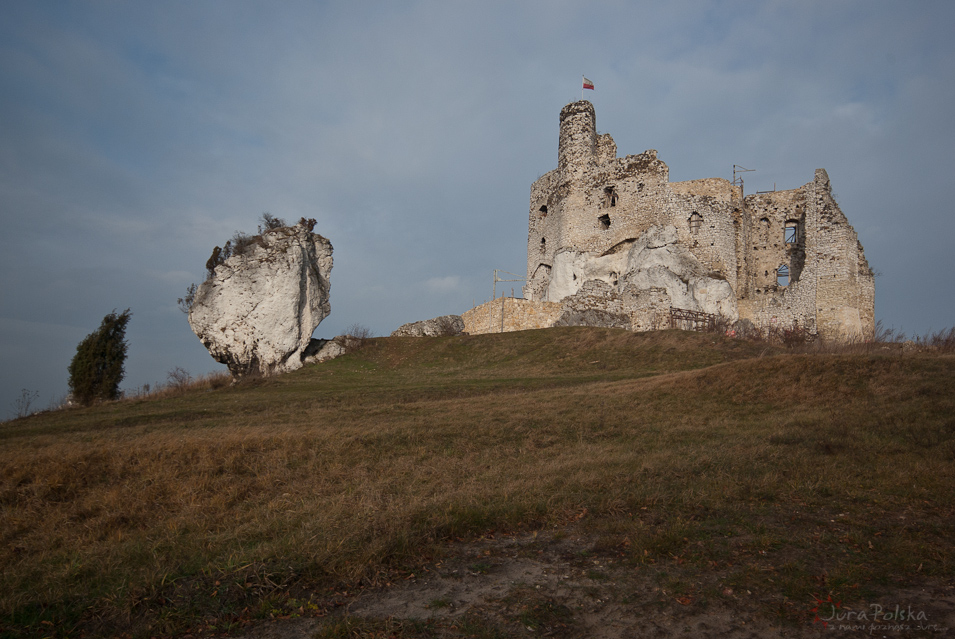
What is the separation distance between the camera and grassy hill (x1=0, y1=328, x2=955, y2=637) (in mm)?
4367

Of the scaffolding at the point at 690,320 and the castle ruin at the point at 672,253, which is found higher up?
the castle ruin at the point at 672,253

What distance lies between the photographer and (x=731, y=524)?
5.80 metres

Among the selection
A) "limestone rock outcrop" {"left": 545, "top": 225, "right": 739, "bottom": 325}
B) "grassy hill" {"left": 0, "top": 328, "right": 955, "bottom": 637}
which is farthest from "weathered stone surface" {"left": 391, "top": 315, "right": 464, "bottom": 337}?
"grassy hill" {"left": 0, "top": 328, "right": 955, "bottom": 637}

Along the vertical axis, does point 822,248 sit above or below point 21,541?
above

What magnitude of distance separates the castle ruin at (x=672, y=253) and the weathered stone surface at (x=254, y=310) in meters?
11.2

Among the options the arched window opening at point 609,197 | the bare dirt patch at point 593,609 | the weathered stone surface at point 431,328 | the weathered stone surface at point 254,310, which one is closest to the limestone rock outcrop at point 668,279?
the arched window opening at point 609,197

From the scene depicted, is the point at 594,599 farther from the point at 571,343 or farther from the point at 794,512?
the point at 571,343

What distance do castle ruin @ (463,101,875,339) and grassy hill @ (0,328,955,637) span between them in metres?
17.2

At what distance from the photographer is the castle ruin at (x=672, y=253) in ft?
95.8

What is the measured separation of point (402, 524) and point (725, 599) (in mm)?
2864

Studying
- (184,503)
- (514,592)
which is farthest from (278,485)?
(514,592)

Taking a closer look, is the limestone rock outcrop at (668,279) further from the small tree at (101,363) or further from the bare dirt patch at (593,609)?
the bare dirt patch at (593,609)

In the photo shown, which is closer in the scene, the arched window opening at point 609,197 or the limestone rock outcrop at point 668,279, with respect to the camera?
the limestone rock outcrop at point 668,279

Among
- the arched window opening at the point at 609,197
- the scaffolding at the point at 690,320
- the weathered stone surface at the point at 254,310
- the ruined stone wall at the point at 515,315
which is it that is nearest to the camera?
the weathered stone surface at the point at 254,310
